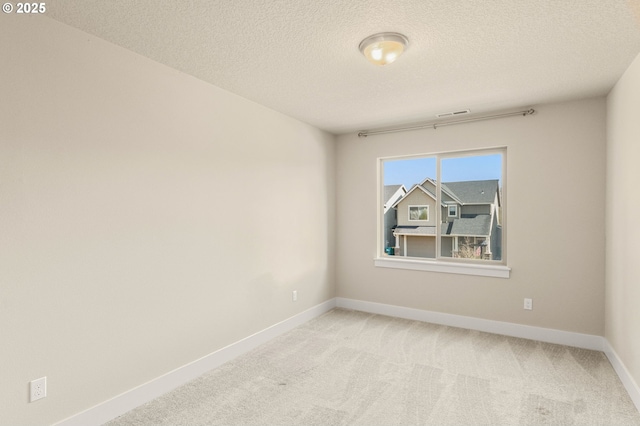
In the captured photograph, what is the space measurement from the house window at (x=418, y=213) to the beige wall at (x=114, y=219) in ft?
6.55

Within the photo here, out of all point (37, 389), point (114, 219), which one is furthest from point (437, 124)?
point (37, 389)

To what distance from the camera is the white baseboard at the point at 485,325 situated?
341 cm

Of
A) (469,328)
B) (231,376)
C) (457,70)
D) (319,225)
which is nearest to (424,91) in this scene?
(457,70)

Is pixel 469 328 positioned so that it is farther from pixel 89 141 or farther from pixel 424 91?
pixel 89 141

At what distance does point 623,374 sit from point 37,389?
4031 millimetres

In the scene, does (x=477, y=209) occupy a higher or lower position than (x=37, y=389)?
higher

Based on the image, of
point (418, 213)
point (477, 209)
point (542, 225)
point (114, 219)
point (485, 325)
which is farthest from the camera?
point (418, 213)

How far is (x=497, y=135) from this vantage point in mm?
3828

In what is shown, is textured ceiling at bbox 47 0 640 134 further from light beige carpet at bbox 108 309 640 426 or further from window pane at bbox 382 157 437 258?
light beige carpet at bbox 108 309 640 426

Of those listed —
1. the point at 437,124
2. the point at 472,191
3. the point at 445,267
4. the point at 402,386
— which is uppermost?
the point at 437,124

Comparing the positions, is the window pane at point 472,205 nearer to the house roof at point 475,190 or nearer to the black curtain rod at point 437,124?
the house roof at point 475,190

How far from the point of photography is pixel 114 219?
2.32 m

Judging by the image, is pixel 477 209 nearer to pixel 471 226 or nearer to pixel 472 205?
pixel 472 205

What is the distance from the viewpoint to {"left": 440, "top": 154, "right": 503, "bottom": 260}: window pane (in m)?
3.96
